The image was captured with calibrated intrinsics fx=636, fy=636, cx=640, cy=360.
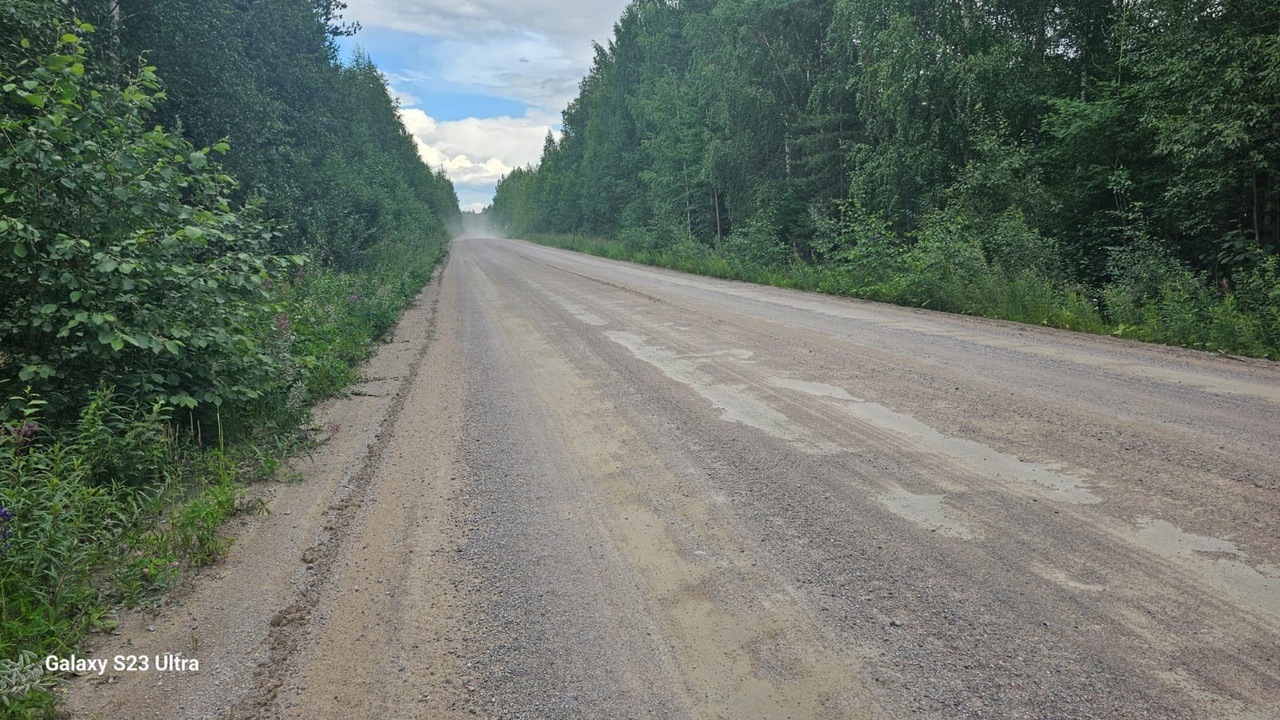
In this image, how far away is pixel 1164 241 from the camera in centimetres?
1148

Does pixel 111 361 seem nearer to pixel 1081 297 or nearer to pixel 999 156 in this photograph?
pixel 1081 297

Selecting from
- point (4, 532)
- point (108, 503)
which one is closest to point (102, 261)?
point (108, 503)

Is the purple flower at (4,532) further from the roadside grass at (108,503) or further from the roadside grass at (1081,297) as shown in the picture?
the roadside grass at (1081,297)

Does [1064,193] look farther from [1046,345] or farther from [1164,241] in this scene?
[1046,345]

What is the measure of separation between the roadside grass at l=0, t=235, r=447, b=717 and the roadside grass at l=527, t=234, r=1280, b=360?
385 inches

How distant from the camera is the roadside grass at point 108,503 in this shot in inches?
101

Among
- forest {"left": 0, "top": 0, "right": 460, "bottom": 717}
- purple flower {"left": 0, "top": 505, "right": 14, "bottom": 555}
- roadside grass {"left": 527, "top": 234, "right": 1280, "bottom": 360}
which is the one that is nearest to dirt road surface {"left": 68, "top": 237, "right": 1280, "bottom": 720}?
forest {"left": 0, "top": 0, "right": 460, "bottom": 717}

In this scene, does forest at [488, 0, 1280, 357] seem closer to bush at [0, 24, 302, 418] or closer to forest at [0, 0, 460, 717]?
forest at [0, 0, 460, 717]

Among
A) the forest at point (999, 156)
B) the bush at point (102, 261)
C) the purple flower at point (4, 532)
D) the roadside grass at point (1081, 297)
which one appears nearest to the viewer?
the purple flower at point (4, 532)

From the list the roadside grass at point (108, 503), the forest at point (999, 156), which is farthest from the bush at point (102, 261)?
the forest at point (999, 156)

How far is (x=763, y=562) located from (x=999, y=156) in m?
14.9

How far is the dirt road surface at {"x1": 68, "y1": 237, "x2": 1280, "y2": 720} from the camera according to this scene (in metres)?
2.18

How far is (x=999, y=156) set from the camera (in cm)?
1445

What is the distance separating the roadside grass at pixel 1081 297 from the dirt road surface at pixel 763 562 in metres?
1.75
